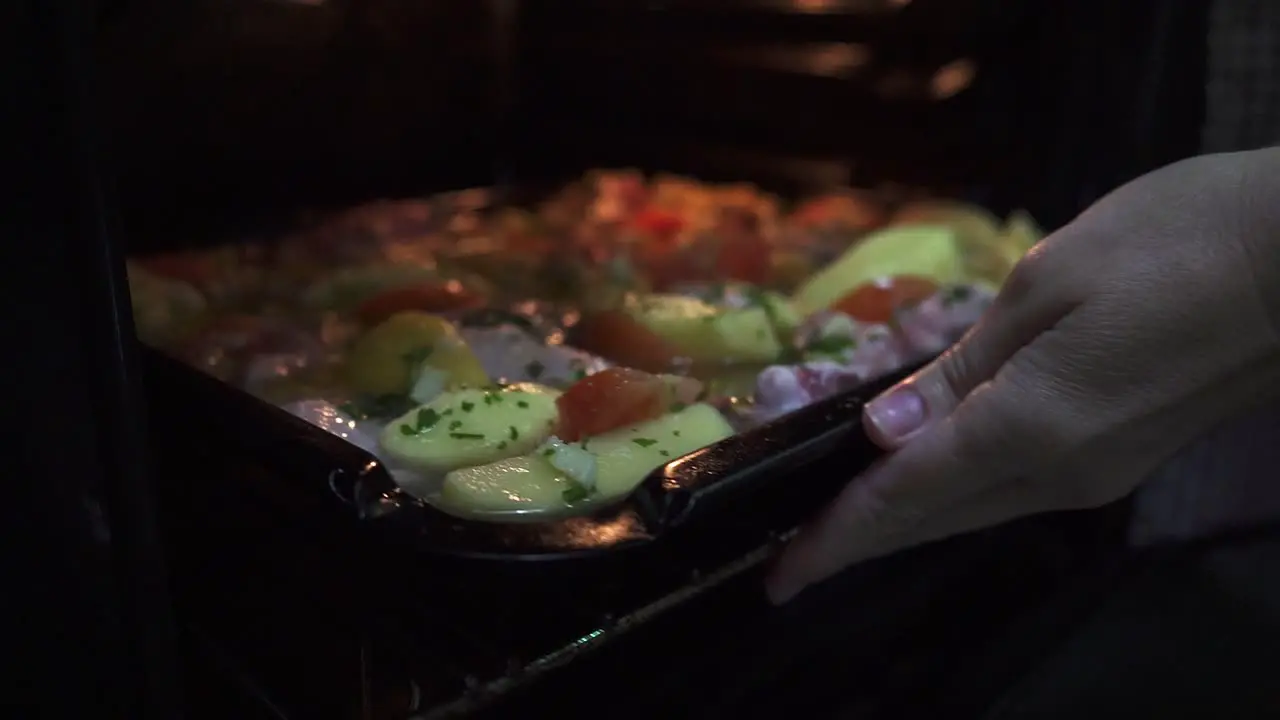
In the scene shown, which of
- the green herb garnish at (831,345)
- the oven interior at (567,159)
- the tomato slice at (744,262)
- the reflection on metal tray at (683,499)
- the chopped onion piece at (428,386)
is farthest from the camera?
the tomato slice at (744,262)

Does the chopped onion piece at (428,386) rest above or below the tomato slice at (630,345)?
above

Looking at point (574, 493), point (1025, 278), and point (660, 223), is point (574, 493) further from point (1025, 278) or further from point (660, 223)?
point (660, 223)

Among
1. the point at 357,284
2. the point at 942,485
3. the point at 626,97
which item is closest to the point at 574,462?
the point at 942,485

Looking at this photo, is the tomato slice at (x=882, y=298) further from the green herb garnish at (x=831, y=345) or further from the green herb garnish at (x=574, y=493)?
the green herb garnish at (x=574, y=493)

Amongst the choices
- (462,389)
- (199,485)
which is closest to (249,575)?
(199,485)

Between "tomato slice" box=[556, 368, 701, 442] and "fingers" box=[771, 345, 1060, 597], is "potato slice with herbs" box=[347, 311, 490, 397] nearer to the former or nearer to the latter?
"tomato slice" box=[556, 368, 701, 442]

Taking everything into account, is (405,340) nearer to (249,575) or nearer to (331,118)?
(249,575)

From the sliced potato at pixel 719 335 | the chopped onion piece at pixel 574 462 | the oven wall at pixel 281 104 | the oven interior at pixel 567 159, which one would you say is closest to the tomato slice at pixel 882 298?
the sliced potato at pixel 719 335

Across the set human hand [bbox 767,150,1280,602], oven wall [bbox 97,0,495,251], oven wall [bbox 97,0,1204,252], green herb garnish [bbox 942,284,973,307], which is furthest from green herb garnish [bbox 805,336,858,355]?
oven wall [bbox 97,0,495,251]
